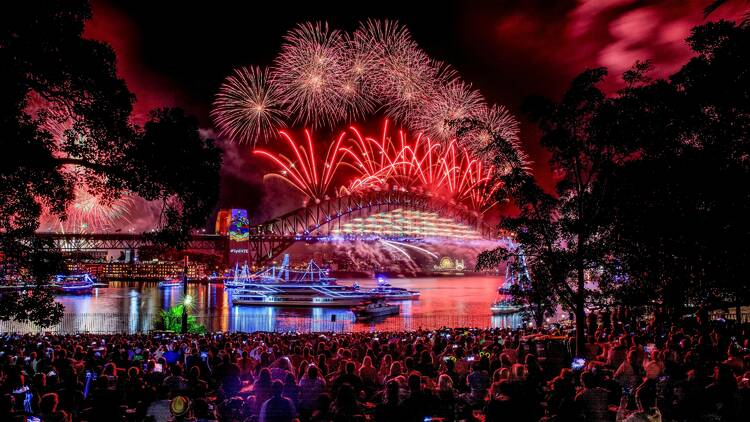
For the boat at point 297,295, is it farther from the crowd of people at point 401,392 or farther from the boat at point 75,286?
the crowd of people at point 401,392

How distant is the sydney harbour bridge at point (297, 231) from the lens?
392 ft

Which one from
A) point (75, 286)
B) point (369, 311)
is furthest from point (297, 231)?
point (369, 311)

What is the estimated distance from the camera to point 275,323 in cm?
4981

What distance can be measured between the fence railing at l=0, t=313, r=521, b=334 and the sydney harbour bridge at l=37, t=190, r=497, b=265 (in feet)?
95.7

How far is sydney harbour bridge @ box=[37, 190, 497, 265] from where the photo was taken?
120m

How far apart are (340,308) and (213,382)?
198 ft

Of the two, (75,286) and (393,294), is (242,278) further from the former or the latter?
(75,286)

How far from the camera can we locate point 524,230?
15.2 meters

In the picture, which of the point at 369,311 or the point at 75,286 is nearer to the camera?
the point at 369,311

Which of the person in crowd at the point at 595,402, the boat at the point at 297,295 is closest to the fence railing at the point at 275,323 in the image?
the boat at the point at 297,295

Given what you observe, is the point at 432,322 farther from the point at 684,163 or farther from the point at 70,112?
the point at 70,112

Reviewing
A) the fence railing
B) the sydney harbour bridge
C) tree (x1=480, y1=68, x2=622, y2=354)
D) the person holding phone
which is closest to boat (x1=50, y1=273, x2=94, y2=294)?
the sydney harbour bridge

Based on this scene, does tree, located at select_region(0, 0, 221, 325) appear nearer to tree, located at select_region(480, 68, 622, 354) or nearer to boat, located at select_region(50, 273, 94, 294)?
tree, located at select_region(480, 68, 622, 354)

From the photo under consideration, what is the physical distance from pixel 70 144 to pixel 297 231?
146m
